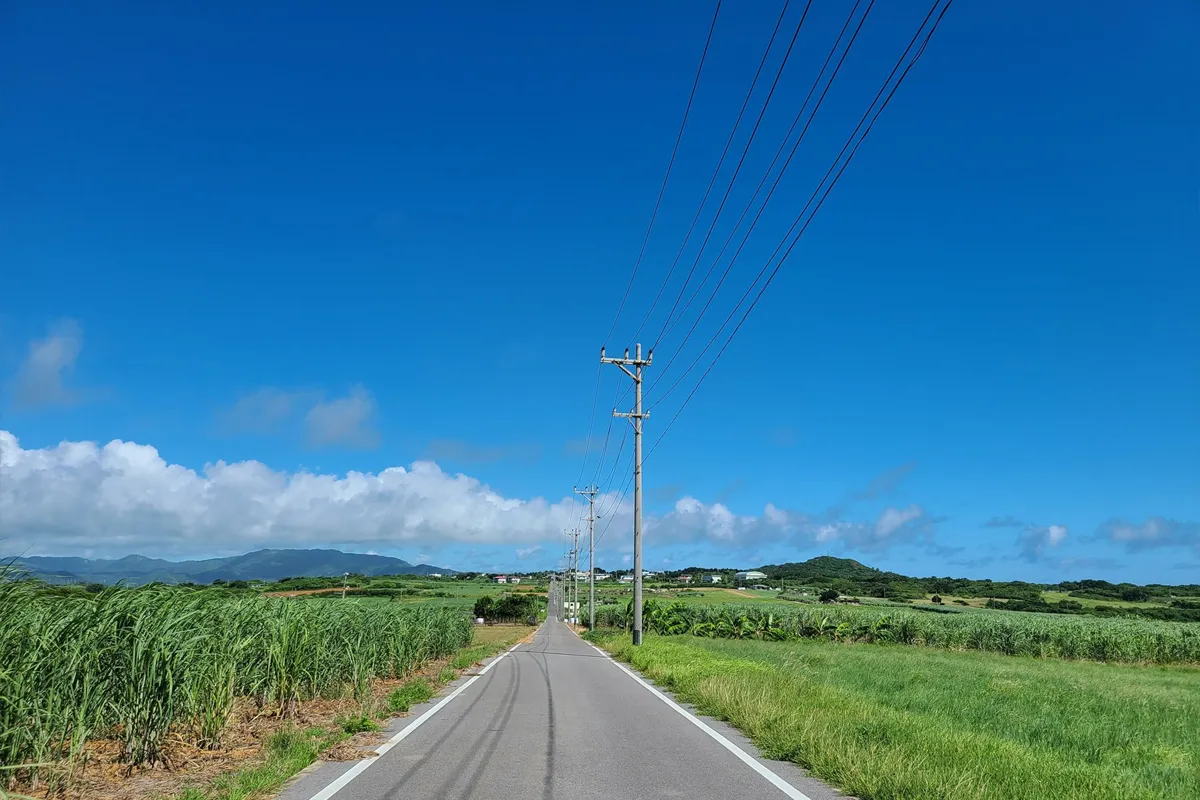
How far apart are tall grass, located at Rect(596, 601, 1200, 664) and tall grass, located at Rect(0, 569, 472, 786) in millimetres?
43134

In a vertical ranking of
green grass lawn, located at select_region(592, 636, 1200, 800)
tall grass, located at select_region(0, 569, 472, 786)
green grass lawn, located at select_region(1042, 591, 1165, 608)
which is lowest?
green grass lawn, located at select_region(1042, 591, 1165, 608)

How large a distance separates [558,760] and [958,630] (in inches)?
1779

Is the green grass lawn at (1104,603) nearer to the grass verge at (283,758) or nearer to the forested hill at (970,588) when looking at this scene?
the forested hill at (970,588)

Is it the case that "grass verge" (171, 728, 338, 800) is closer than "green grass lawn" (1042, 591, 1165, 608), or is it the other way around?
"grass verge" (171, 728, 338, 800)

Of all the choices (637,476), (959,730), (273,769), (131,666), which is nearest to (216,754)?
(273,769)

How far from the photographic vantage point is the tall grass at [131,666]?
6.67 m

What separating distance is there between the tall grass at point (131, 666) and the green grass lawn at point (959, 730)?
678cm

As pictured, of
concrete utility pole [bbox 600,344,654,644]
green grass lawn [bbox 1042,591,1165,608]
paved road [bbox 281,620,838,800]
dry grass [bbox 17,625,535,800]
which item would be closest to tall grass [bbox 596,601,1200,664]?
concrete utility pole [bbox 600,344,654,644]

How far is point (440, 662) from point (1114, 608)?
3236 inches

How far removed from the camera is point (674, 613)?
55625 millimetres

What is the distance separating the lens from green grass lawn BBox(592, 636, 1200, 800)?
7266mm

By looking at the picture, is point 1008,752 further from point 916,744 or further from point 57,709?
point 57,709

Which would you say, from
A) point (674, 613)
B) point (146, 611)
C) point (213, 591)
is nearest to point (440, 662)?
point (213, 591)

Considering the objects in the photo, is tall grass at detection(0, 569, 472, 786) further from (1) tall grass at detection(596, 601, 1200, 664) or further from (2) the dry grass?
(1) tall grass at detection(596, 601, 1200, 664)
